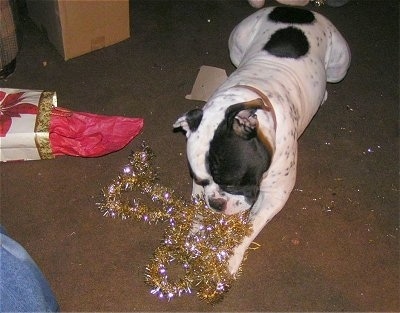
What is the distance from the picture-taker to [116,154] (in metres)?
3.15

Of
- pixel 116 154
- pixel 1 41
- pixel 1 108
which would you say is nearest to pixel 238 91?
pixel 116 154

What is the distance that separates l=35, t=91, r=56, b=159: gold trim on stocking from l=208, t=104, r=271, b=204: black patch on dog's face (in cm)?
104

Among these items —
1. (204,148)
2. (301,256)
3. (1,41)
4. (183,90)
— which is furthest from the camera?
(183,90)

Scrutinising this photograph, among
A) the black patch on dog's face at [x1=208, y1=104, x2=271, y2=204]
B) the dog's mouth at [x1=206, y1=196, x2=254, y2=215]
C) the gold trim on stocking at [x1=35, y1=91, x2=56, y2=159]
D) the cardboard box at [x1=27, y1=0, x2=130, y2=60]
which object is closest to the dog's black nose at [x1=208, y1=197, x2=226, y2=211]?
the dog's mouth at [x1=206, y1=196, x2=254, y2=215]

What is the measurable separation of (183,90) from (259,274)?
1.39m

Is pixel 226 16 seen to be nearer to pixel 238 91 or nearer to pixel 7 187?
pixel 238 91

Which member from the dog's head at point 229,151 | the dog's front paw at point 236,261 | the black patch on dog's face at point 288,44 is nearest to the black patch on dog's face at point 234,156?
the dog's head at point 229,151

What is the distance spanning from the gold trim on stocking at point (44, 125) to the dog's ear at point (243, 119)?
44.5 inches

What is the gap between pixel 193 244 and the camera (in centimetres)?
250

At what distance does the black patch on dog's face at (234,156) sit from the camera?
228 centimetres

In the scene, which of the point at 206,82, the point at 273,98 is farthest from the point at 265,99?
the point at 206,82

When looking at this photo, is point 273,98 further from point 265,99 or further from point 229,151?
point 229,151

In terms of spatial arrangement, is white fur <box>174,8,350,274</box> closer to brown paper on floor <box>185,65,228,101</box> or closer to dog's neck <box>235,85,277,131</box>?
dog's neck <box>235,85,277,131</box>

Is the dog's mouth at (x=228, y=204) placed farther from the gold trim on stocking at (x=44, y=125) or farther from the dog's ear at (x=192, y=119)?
the gold trim on stocking at (x=44, y=125)
